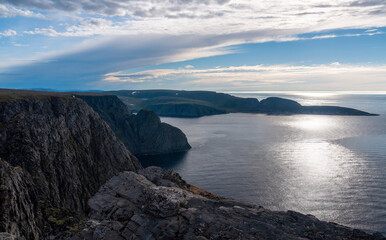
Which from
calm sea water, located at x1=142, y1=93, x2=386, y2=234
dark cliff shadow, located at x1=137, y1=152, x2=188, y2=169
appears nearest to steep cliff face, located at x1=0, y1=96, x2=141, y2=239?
dark cliff shadow, located at x1=137, y1=152, x2=188, y2=169

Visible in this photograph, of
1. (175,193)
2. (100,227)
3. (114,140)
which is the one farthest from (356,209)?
(114,140)

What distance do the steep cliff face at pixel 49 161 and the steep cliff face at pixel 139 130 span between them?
2615 inches

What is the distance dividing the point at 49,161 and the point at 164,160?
83.3m

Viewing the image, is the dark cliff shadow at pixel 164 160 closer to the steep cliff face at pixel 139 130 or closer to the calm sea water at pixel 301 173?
the calm sea water at pixel 301 173

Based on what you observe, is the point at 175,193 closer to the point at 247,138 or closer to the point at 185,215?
the point at 185,215

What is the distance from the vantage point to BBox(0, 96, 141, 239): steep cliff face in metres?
34.8

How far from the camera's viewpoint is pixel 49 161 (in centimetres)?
6266

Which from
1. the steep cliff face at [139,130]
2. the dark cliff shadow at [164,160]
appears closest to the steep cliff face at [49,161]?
the dark cliff shadow at [164,160]

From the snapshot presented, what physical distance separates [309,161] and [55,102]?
112 meters

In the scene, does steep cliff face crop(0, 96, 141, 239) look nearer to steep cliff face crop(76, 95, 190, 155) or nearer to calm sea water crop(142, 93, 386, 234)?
calm sea water crop(142, 93, 386, 234)

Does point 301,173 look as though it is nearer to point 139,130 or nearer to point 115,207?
point 115,207

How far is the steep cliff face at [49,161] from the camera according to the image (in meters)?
34.8

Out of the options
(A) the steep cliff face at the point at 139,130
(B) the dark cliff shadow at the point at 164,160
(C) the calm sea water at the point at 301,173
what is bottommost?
(B) the dark cliff shadow at the point at 164,160

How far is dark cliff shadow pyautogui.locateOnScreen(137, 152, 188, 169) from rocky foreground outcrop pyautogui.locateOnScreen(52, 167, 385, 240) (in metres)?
96.3
